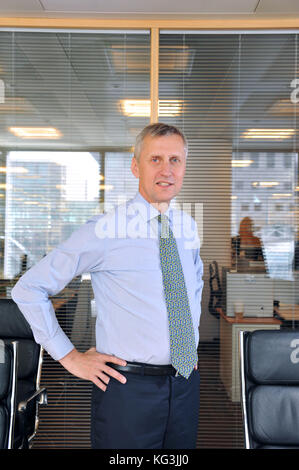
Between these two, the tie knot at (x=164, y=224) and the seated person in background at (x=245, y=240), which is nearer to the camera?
the tie knot at (x=164, y=224)

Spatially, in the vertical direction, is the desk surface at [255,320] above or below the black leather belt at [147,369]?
below

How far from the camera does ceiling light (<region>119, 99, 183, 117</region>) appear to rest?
3.02m

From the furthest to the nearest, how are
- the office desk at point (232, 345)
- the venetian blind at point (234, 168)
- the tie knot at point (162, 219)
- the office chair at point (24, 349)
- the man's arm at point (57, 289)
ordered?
the venetian blind at point (234, 168) < the office desk at point (232, 345) < the office chair at point (24, 349) < the tie knot at point (162, 219) < the man's arm at point (57, 289)

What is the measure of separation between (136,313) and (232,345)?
1.65 metres

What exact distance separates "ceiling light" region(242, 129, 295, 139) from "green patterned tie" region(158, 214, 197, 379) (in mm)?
1589

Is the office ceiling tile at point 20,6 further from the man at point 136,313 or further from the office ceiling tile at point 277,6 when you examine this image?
the man at point 136,313

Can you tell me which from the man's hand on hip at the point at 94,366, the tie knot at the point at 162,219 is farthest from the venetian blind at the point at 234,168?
the man's hand on hip at the point at 94,366

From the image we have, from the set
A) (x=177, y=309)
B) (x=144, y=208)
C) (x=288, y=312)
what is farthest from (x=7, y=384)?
(x=288, y=312)

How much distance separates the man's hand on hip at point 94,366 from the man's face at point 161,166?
0.61 m

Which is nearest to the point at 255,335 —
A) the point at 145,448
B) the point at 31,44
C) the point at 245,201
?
the point at 145,448

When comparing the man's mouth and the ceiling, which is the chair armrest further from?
the ceiling

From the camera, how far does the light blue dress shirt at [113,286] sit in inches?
61.2

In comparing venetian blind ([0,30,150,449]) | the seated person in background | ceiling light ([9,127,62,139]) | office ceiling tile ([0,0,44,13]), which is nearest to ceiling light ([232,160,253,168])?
the seated person in background

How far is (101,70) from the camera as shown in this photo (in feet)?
9.91
